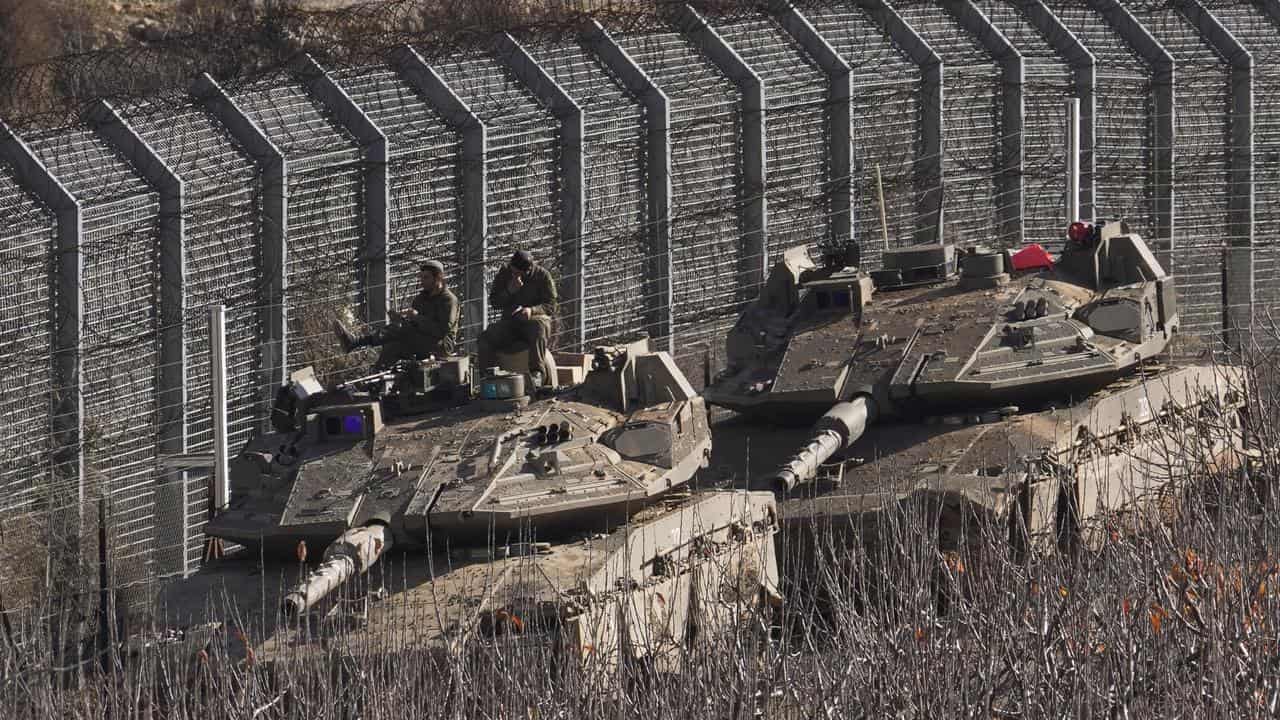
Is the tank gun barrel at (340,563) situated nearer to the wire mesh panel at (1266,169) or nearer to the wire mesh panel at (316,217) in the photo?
the wire mesh panel at (316,217)

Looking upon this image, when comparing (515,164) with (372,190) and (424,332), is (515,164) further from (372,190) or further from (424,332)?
(424,332)

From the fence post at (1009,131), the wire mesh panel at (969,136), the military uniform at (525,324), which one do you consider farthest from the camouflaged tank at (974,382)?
the fence post at (1009,131)

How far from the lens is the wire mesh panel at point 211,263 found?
84.8 feet

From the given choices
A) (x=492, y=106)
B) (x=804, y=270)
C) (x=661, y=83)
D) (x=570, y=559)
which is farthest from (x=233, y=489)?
(x=661, y=83)

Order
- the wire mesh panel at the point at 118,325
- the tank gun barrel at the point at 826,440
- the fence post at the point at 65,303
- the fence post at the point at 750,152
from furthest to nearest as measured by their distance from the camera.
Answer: the fence post at the point at 750,152, the wire mesh panel at the point at 118,325, the fence post at the point at 65,303, the tank gun barrel at the point at 826,440

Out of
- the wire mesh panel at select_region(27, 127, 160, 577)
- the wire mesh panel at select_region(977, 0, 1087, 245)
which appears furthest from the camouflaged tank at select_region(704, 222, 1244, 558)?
the wire mesh panel at select_region(977, 0, 1087, 245)

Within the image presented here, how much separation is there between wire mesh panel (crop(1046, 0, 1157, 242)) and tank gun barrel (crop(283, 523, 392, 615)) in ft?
63.9

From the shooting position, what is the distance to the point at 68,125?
26.2 m

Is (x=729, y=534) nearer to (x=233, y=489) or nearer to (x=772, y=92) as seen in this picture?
(x=233, y=489)

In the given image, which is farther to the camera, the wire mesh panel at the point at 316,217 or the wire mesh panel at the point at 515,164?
the wire mesh panel at the point at 515,164

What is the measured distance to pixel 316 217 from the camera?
27.5m

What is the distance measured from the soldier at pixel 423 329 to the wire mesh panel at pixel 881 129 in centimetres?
1152

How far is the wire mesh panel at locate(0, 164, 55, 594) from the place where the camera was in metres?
24.2

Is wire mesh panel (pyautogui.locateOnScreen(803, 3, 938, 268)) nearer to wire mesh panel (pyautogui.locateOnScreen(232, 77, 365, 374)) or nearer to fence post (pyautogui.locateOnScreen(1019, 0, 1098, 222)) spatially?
fence post (pyautogui.locateOnScreen(1019, 0, 1098, 222))
